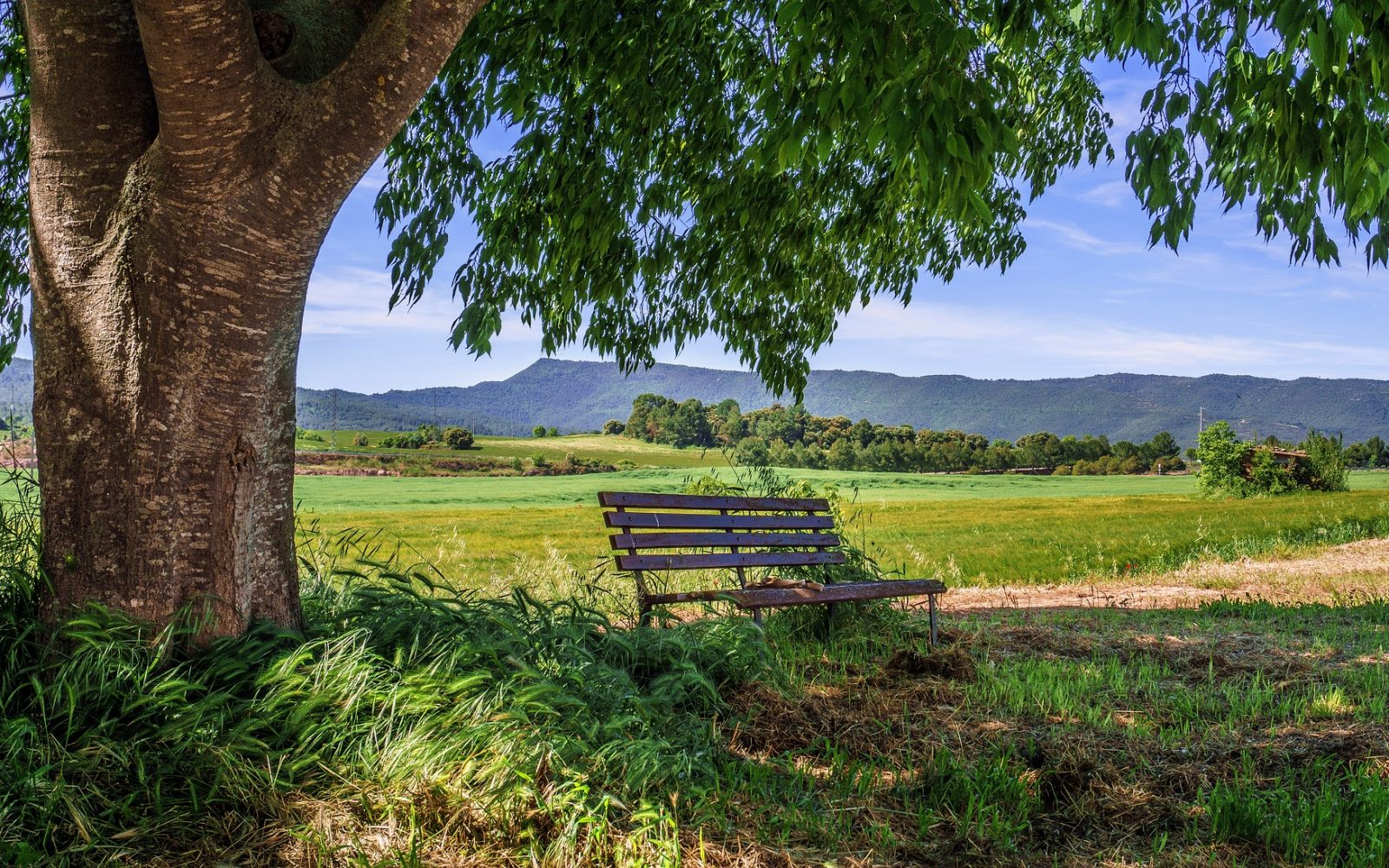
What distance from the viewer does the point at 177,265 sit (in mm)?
3174

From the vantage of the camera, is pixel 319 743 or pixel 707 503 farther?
pixel 707 503

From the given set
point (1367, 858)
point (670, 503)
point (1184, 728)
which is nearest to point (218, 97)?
point (670, 503)

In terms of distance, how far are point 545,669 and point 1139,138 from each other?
357 cm

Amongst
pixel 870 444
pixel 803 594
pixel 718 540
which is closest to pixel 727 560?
pixel 718 540

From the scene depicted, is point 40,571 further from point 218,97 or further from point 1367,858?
point 1367,858

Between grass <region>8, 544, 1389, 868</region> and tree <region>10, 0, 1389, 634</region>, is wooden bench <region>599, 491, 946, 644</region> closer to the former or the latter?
grass <region>8, 544, 1389, 868</region>

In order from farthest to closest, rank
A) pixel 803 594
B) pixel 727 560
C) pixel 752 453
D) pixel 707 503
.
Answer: pixel 752 453, pixel 707 503, pixel 727 560, pixel 803 594

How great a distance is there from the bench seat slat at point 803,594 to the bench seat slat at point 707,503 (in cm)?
66

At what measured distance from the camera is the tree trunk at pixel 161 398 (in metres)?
3.18

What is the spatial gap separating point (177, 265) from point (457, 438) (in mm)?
17375

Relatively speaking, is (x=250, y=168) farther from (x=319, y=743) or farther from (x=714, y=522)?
(x=714, y=522)

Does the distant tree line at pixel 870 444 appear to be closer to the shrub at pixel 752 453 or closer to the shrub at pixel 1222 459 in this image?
the shrub at pixel 752 453

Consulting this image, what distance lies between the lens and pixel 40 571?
3.26 metres

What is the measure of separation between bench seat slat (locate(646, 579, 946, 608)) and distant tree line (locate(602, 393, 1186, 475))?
2698 mm
